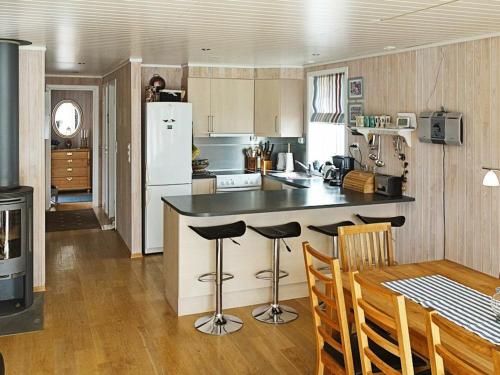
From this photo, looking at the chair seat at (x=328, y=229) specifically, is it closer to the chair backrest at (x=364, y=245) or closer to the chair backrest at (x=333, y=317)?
the chair backrest at (x=364, y=245)

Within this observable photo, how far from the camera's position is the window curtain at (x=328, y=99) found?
6.00 m

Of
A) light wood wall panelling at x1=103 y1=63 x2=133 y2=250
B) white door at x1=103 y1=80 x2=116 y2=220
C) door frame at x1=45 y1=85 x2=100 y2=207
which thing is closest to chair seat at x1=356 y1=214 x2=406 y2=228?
light wood wall panelling at x1=103 y1=63 x2=133 y2=250

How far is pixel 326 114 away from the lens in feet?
20.6

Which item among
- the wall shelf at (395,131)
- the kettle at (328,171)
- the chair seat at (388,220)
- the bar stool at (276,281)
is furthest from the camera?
the kettle at (328,171)

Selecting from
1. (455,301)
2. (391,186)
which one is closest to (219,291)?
(391,186)

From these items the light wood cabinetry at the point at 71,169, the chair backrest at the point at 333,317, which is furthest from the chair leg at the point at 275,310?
the light wood cabinetry at the point at 71,169

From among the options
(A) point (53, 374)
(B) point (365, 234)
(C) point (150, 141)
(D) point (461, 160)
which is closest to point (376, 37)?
(D) point (461, 160)

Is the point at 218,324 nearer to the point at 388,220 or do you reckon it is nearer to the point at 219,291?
the point at 219,291

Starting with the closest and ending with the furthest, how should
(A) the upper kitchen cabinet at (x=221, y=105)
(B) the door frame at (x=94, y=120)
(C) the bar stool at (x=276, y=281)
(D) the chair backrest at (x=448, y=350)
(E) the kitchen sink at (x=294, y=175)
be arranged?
1. (D) the chair backrest at (x=448, y=350)
2. (C) the bar stool at (x=276, y=281)
3. (E) the kitchen sink at (x=294, y=175)
4. (A) the upper kitchen cabinet at (x=221, y=105)
5. (B) the door frame at (x=94, y=120)

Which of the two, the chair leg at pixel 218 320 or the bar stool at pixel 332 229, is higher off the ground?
the bar stool at pixel 332 229

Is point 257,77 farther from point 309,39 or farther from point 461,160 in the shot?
point 461,160

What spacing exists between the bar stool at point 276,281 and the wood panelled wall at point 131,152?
2.14m

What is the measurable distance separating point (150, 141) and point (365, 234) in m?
3.33

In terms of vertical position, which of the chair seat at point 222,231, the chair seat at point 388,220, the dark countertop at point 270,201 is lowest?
the chair seat at point 222,231
